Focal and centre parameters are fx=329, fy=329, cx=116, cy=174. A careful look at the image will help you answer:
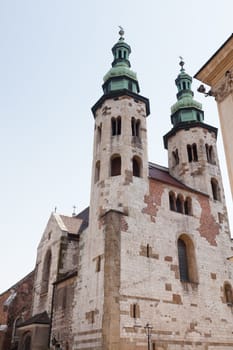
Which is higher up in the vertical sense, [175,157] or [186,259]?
[175,157]

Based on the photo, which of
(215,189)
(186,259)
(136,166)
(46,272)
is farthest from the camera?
(46,272)

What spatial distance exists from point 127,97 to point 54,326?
16.3 metres

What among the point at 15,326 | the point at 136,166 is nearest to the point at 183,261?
the point at 136,166

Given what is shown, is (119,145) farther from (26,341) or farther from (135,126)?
(26,341)

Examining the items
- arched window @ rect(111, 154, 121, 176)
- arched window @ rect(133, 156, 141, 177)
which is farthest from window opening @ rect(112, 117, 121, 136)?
arched window @ rect(133, 156, 141, 177)

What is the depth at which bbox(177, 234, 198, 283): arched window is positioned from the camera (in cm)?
1991

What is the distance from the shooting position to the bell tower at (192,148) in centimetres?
2534

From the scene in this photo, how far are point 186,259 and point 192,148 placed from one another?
33.4 feet

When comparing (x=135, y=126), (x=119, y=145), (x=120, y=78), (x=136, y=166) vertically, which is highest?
(x=120, y=78)

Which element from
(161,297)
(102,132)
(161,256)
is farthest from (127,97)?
(161,297)

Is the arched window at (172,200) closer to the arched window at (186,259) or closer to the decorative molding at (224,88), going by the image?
the arched window at (186,259)

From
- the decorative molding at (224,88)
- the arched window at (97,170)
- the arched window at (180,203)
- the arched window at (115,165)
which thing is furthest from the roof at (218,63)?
the arched window at (97,170)

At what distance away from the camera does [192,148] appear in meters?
27.3

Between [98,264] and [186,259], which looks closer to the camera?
[98,264]
